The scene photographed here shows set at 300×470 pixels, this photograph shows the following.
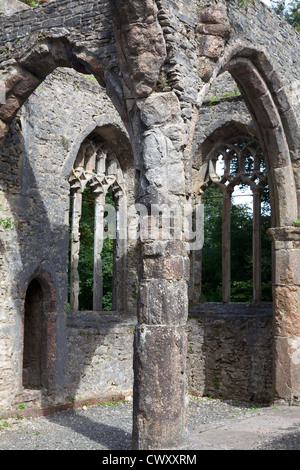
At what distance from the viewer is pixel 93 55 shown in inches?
259

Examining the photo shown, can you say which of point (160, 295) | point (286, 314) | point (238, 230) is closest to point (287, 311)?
point (286, 314)

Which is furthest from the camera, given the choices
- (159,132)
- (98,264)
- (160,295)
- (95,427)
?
(98,264)

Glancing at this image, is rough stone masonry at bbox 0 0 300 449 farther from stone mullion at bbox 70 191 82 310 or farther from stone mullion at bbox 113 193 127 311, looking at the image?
stone mullion at bbox 113 193 127 311

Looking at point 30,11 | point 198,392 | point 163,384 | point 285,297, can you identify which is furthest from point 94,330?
point 30,11

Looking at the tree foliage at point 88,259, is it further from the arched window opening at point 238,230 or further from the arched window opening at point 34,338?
the arched window opening at point 34,338

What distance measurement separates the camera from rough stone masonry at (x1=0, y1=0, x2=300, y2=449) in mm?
5551

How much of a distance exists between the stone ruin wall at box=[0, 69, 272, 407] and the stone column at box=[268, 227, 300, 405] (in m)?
1.45

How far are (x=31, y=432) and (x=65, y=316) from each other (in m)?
2.12

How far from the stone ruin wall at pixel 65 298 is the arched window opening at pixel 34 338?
0.80 ft

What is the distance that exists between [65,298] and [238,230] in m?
6.68

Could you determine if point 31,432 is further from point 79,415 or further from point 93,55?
point 93,55

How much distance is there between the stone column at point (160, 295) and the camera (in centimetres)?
543

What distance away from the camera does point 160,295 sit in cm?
558

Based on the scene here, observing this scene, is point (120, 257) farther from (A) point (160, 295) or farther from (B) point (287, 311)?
(A) point (160, 295)
